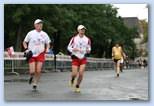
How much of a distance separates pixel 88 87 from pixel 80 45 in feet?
1.72

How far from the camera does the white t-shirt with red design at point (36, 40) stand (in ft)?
32.0

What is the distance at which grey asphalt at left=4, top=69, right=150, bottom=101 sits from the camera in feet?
31.5

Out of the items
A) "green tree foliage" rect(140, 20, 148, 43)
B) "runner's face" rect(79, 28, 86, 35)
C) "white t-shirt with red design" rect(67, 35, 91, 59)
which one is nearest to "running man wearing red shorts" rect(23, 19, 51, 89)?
"white t-shirt with red design" rect(67, 35, 91, 59)

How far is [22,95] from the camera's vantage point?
31.6ft

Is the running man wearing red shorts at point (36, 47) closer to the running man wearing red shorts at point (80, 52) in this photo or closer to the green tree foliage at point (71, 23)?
the green tree foliage at point (71, 23)

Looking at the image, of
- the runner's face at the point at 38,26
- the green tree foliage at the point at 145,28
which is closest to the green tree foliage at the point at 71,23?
the runner's face at the point at 38,26

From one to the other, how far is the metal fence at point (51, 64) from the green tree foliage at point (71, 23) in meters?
0.09

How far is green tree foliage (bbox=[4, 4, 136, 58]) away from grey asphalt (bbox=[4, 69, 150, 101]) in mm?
291

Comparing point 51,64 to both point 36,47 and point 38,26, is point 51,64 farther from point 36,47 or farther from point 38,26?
point 38,26

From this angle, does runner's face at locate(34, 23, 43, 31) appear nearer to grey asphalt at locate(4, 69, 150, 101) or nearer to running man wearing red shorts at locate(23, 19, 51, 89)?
running man wearing red shorts at locate(23, 19, 51, 89)

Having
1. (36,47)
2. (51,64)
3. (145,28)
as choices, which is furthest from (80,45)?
(145,28)

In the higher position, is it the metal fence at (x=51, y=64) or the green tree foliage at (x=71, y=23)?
the green tree foliage at (x=71, y=23)

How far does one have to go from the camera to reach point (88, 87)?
9773mm

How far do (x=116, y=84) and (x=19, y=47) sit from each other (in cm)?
127
